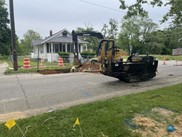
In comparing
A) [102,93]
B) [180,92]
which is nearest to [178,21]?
[180,92]

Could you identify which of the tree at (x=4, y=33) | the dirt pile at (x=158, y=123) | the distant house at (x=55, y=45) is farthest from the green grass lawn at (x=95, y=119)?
the tree at (x=4, y=33)

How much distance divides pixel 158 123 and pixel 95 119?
1325 mm

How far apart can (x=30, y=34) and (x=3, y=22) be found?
50045 millimetres

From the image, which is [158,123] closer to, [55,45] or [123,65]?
[123,65]

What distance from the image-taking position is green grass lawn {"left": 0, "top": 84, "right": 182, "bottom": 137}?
4.20 meters

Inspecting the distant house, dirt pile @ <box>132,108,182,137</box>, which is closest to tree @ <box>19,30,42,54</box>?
the distant house

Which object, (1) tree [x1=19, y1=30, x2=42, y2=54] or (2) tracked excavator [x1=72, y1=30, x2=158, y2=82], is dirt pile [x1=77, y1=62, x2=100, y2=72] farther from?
(1) tree [x1=19, y1=30, x2=42, y2=54]

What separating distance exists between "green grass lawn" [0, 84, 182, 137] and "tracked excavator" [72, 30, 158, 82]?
13.3 feet

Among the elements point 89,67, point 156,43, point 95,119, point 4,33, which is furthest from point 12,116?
point 156,43

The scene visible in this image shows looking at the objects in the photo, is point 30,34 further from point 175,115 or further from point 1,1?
point 175,115

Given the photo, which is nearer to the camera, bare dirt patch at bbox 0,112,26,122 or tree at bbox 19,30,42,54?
bare dirt patch at bbox 0,112,26,122

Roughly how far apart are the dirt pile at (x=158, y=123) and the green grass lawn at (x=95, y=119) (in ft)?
0.60

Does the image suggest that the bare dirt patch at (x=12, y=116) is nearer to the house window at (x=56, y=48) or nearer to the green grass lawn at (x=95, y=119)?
the green grass lawn at (x=95, y=119)

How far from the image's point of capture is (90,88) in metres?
9.35
